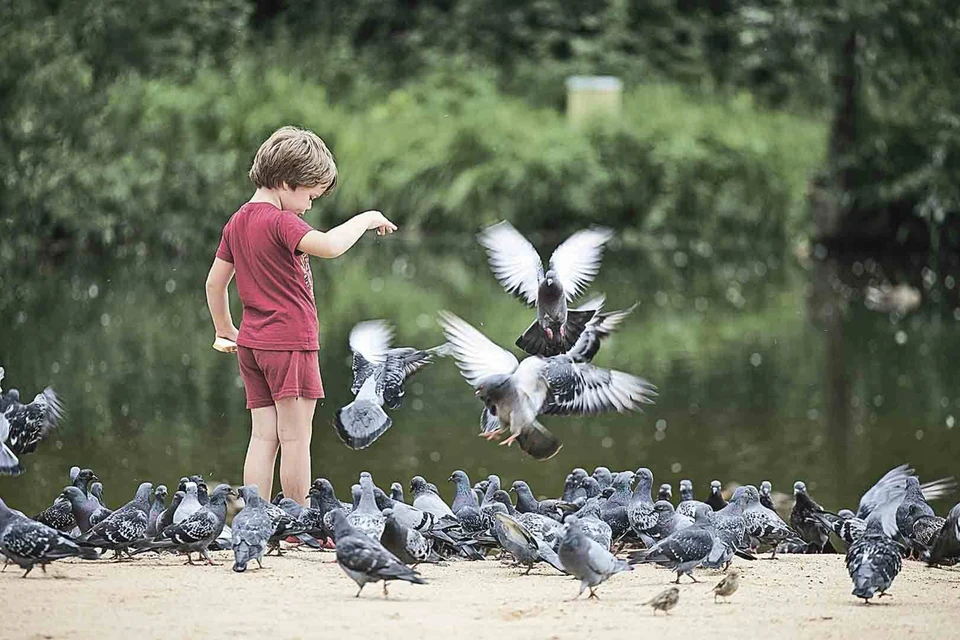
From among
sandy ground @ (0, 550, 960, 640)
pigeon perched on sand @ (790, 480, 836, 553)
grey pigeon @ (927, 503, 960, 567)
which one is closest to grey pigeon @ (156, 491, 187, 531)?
sandy ground @ (0, 550, 960, 640)

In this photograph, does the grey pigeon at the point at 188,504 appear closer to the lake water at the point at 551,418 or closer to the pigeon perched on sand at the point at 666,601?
the pigeon perched on sand at the point at 666,601

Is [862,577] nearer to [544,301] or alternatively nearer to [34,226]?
[544,301]

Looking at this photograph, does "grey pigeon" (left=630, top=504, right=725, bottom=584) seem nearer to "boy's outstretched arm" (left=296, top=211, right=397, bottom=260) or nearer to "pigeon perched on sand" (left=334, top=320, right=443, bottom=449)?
"pigeon perched on sand" (left=334, top=320, right=443, bottom=449)

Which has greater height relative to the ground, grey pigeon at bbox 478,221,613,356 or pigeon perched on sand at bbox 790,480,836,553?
grey pigeon at bbox 478,221,613,356

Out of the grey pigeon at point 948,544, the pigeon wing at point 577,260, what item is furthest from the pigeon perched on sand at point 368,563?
the grey pigeon at point 948,544

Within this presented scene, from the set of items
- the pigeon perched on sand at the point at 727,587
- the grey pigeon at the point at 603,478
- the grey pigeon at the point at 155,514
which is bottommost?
the grey pigeon at the point at 603,478

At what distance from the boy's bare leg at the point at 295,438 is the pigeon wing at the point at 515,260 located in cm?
106

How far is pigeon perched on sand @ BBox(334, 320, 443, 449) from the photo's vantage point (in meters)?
7.21

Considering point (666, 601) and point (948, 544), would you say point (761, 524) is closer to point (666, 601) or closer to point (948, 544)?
point (948, 544)

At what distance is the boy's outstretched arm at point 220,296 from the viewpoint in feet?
23.4

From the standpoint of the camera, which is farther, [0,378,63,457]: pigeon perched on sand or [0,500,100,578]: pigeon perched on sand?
[0,378,63,457]: pigeon perched on sand

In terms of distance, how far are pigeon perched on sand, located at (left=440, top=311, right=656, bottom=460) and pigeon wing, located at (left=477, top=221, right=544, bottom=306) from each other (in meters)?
0.47

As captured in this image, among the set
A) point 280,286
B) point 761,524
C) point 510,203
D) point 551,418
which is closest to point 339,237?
point 280,286

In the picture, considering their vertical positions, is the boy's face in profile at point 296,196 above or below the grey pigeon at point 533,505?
above
